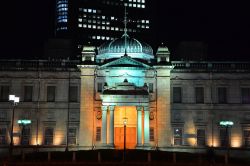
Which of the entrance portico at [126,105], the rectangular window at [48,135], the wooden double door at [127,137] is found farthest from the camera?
the rectangular window at [48,135]

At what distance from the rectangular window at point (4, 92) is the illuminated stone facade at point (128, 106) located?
0.13 metres

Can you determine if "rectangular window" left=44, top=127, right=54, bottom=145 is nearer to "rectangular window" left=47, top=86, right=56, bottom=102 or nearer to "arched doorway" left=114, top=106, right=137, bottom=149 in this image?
"rectangular window" left=47, top=86, right=56, bottom=102

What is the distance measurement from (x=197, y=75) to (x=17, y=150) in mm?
26334

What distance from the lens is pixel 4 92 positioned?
58000 mm

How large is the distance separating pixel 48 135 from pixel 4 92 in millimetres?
8546

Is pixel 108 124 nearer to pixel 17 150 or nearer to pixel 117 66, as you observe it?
pixel 117 66

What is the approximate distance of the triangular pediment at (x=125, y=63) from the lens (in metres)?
56.7

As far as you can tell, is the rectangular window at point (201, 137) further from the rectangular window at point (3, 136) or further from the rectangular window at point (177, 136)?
the rectangular window at point (3, 136)

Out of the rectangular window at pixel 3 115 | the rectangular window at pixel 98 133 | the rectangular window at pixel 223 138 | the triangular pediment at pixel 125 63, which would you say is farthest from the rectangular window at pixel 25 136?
the rectangular window at pixel 223 138

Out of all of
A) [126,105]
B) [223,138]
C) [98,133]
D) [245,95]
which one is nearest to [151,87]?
[126,105]

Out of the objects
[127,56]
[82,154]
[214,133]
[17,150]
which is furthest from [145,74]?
[17,150]

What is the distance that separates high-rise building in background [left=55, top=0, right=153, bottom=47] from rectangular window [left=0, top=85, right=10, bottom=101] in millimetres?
91564

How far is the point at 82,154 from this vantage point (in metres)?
46.4

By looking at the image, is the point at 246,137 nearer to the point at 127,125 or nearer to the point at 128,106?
the point at 127,125
